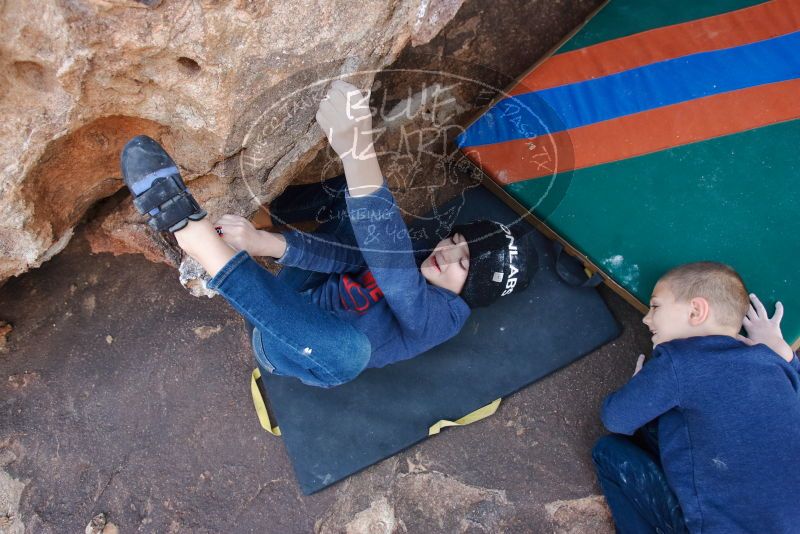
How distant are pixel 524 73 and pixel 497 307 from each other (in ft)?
3.10

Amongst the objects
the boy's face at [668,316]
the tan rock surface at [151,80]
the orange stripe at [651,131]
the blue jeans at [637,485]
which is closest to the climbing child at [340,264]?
the tan rock surface at [151,80]

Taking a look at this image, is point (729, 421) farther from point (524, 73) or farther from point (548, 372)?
point (524, 73)

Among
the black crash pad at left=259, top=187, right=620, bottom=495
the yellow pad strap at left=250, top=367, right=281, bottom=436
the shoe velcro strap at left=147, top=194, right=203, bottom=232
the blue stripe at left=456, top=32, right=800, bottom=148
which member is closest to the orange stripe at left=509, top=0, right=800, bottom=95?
the blue stripe at left=456, top=32, right=800, bottom=148

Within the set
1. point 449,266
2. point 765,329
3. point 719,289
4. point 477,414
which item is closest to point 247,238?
point 449,266

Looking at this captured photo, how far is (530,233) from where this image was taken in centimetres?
224

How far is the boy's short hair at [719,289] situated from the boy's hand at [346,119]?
1.13 m

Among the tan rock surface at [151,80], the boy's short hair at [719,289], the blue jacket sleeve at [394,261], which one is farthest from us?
the boy's short hair at [719,289]

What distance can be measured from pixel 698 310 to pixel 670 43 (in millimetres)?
1017

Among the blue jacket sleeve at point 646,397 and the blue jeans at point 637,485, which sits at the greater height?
the blue jacket sleeve at point 646,397

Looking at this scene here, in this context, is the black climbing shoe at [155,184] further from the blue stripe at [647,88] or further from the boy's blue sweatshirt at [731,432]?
the boy's blue sweatshirt at [731,432]

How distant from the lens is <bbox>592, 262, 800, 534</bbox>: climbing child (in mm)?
1720

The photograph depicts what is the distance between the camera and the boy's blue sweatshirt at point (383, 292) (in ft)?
5.29

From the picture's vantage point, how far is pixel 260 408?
224 cm

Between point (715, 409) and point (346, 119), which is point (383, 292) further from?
point (715, 409)
